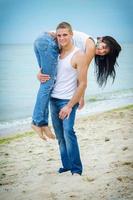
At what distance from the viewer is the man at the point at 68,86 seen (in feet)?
7.22

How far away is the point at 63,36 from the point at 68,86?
0.28 meters

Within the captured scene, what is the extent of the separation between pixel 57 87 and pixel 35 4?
0.49 meters

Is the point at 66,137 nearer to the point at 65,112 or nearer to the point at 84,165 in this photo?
the point at 65,112

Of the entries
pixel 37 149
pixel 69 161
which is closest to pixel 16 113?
pixel 37 149

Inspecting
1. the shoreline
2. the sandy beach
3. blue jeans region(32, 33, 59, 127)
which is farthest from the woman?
the shoreline

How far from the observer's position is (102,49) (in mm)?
2264

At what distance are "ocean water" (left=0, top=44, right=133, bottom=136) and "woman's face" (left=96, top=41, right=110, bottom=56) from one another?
0.37ft

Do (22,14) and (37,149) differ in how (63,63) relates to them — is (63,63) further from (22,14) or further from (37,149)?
(37,149)

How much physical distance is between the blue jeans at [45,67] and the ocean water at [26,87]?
0.16m

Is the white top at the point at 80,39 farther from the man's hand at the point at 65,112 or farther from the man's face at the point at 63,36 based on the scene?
the man's hand at the point at 65,112

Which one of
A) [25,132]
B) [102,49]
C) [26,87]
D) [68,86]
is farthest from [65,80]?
[25,132]

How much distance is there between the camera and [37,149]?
115 inches

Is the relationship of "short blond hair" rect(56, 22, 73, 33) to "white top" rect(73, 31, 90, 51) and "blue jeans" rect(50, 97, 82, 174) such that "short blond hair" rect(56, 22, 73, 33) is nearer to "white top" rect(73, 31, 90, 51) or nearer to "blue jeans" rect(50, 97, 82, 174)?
"white top" rect(73, 31, 90, 51)

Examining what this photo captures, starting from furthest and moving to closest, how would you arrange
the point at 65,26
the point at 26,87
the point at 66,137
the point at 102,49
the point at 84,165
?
the point at 26,87
the point at 84,165
the point at 66,137
the point at 102,49
the point at 65,26
